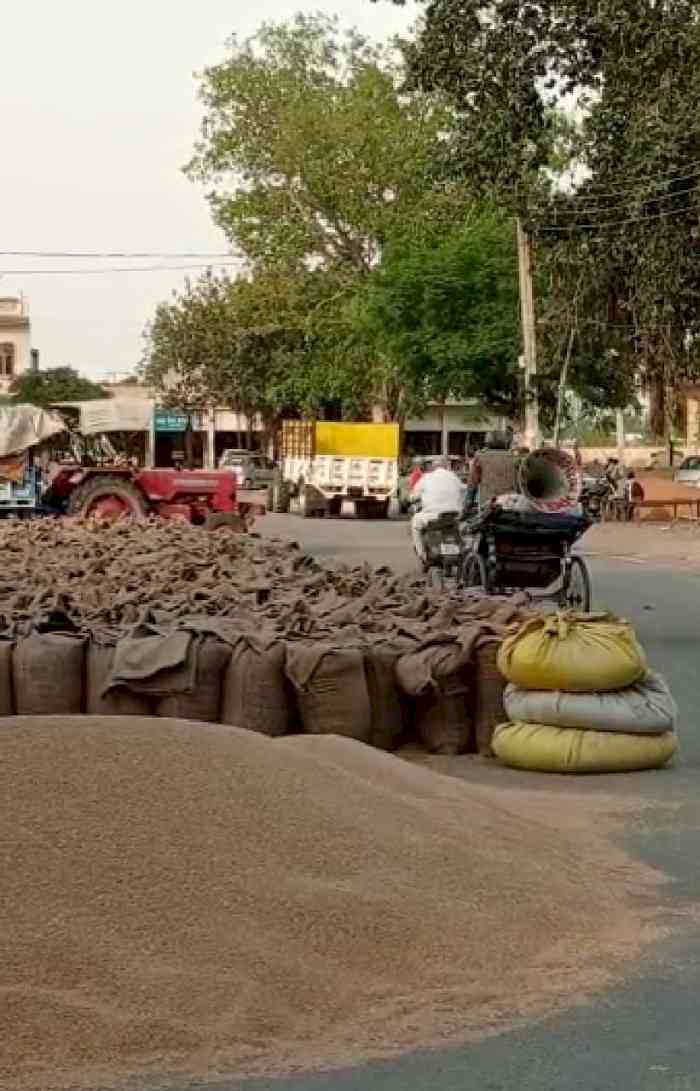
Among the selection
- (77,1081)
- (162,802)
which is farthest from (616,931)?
(77,1081)

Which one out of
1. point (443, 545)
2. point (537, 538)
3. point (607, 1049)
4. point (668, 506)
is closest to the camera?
point (607, 1049)

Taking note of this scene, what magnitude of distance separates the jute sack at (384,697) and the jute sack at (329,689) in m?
0.15

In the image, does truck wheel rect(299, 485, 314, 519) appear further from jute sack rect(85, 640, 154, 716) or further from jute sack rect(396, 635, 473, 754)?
jute sack rect(85, 640, 154, 716)

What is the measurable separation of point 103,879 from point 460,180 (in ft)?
105

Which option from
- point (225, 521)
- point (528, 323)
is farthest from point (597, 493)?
point (225, 521)

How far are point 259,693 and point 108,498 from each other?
765 inches

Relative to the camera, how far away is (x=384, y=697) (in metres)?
9.92

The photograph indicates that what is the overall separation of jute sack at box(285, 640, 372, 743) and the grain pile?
2.55 metres

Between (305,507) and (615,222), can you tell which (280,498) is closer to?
(305,507)

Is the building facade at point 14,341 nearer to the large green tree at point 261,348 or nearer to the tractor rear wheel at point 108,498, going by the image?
the large green tree at point 261,348

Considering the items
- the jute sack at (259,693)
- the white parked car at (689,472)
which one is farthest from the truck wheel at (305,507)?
the jute sack at (259,693)

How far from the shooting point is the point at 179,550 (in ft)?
54.6

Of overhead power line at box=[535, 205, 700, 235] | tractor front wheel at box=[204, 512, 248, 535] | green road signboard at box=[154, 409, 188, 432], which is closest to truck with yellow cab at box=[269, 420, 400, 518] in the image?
overhead power line at box=[535, 205, 700, 235]

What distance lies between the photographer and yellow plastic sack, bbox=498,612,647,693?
9.51 m
